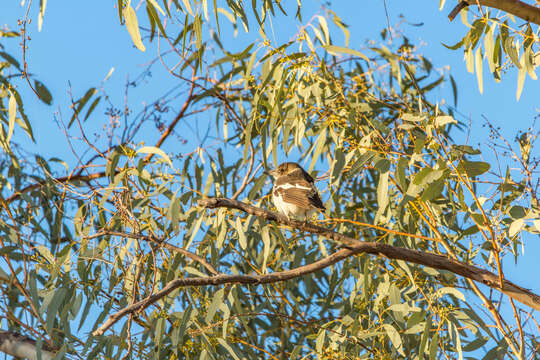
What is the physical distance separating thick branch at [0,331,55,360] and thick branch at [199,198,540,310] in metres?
1.46

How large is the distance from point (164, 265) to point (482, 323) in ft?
5.19

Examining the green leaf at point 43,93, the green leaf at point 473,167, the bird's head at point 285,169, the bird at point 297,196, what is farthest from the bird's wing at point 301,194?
the green leaf at point 43,93

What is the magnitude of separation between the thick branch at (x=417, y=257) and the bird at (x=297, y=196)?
0.55m

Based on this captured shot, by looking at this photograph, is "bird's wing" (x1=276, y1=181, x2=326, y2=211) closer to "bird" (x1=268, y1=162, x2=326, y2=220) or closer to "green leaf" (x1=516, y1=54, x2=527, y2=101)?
"bird" (x1=268, y1=162, x2=326, y2=220)

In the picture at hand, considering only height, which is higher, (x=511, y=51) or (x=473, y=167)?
(x=511, y=51)

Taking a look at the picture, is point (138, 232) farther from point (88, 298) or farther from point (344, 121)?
point (344, 121)

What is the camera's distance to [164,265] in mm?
3264

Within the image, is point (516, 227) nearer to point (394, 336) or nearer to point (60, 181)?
point (394, 336)

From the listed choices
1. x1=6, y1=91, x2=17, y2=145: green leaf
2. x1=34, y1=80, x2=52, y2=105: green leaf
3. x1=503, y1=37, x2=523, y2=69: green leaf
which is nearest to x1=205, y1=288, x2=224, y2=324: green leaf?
x1=6, y1=91, x2=17, y2=145: green leaf

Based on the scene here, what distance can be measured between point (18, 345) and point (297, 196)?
1614 mm

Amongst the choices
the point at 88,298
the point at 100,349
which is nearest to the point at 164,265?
the point at 88,298

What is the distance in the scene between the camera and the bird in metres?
3.02

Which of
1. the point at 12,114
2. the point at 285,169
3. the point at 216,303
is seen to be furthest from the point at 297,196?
the point at 12,114

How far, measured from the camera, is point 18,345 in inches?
126
